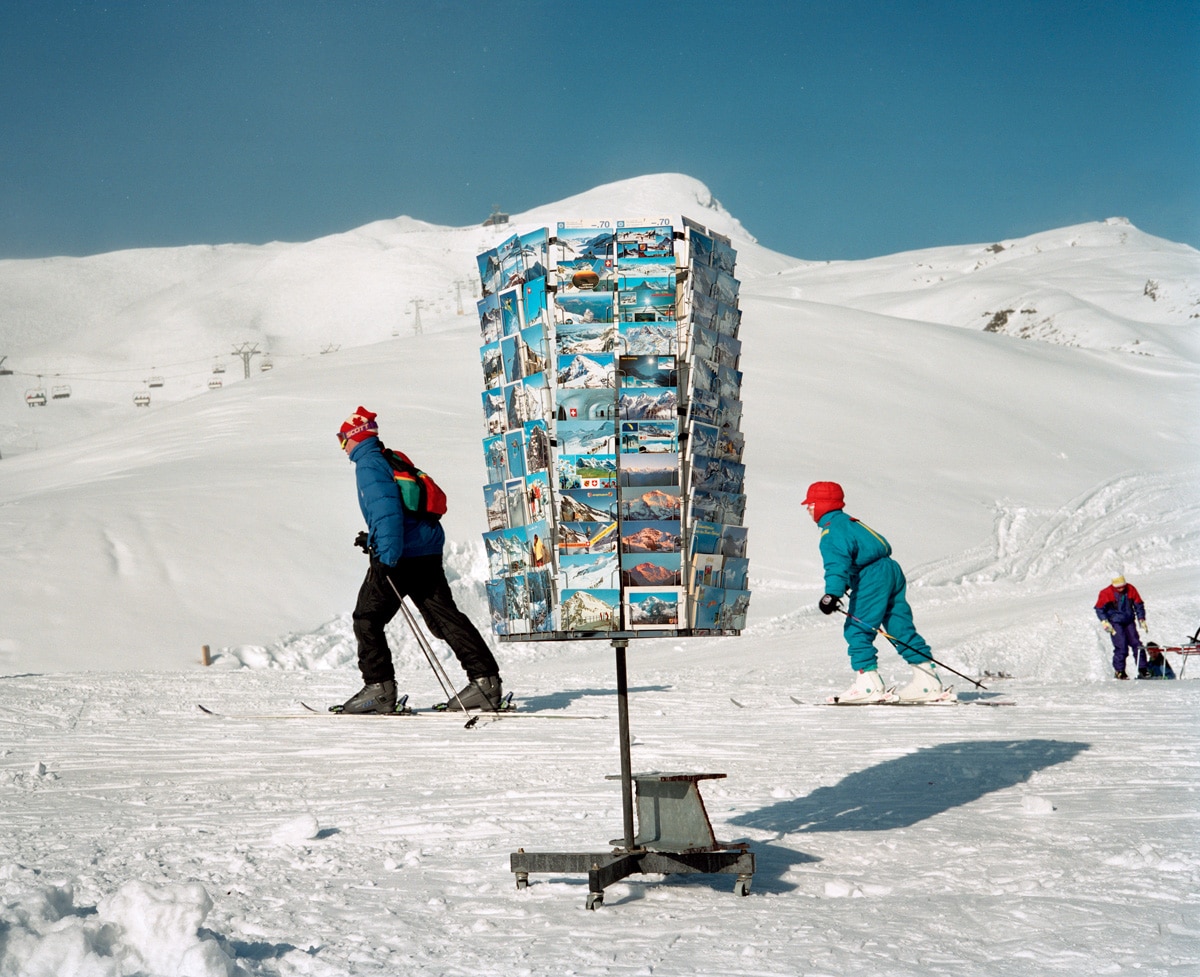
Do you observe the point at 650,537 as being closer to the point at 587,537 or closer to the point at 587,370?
the point at 587,537

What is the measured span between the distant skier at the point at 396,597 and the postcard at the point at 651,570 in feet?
13.1

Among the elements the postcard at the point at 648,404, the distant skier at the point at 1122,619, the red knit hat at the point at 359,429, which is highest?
the red knit hat at the point at 359,429

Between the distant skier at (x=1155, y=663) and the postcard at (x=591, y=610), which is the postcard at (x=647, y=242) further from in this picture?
the distant skier at (x=1155, y=663)

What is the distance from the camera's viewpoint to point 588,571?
4738 millimetres

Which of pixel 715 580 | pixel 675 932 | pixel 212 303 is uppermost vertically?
pixel 212 303

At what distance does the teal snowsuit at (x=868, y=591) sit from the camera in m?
8.63

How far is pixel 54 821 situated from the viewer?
5453mm

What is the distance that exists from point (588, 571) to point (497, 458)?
2.57 feet

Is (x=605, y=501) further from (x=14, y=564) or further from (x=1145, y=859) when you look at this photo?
(x=14, y=564)

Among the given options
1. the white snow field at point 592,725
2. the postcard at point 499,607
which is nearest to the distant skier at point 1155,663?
the white snow field at point 592,725

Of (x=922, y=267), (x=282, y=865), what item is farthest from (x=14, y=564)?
(x=922, y=267)

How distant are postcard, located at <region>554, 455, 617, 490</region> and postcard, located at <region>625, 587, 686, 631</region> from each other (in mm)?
405

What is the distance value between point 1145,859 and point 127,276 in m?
185

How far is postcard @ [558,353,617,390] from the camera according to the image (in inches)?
187
